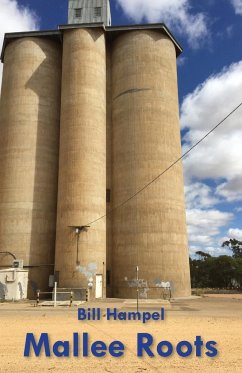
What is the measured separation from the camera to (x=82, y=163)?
33688mm

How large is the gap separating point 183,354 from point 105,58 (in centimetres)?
3699

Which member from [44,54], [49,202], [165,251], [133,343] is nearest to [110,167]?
[49,202]

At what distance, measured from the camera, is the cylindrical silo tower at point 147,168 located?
109 feet

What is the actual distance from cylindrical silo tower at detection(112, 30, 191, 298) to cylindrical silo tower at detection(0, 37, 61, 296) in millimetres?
6883

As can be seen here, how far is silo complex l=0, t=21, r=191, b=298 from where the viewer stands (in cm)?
3284

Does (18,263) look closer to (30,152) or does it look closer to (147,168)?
(30,152)

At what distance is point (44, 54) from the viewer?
40906mm

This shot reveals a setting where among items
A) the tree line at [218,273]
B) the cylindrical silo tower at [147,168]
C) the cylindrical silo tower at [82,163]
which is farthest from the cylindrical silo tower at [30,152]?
the tree line at [218,273]

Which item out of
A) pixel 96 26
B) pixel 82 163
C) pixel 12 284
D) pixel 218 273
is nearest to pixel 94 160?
pixel 82 163

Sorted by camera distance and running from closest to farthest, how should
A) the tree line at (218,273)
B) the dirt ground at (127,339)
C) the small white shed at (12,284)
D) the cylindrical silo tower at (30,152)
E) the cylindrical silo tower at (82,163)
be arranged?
1. the dirt ground at (127,339)
2. the small white shed at (12,284)
3. the cylindrical silo tower at (82,163)
4. the cylindrical silo tower at (30,152)
5. the tree line at (218,273)

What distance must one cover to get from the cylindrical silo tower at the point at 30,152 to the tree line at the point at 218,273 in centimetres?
3828

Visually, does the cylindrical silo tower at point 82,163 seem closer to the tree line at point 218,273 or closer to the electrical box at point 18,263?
the electrical box at point 18,263

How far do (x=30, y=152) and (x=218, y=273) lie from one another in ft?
145

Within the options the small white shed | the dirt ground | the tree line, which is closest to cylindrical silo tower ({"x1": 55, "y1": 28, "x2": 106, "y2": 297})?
the small white shed
